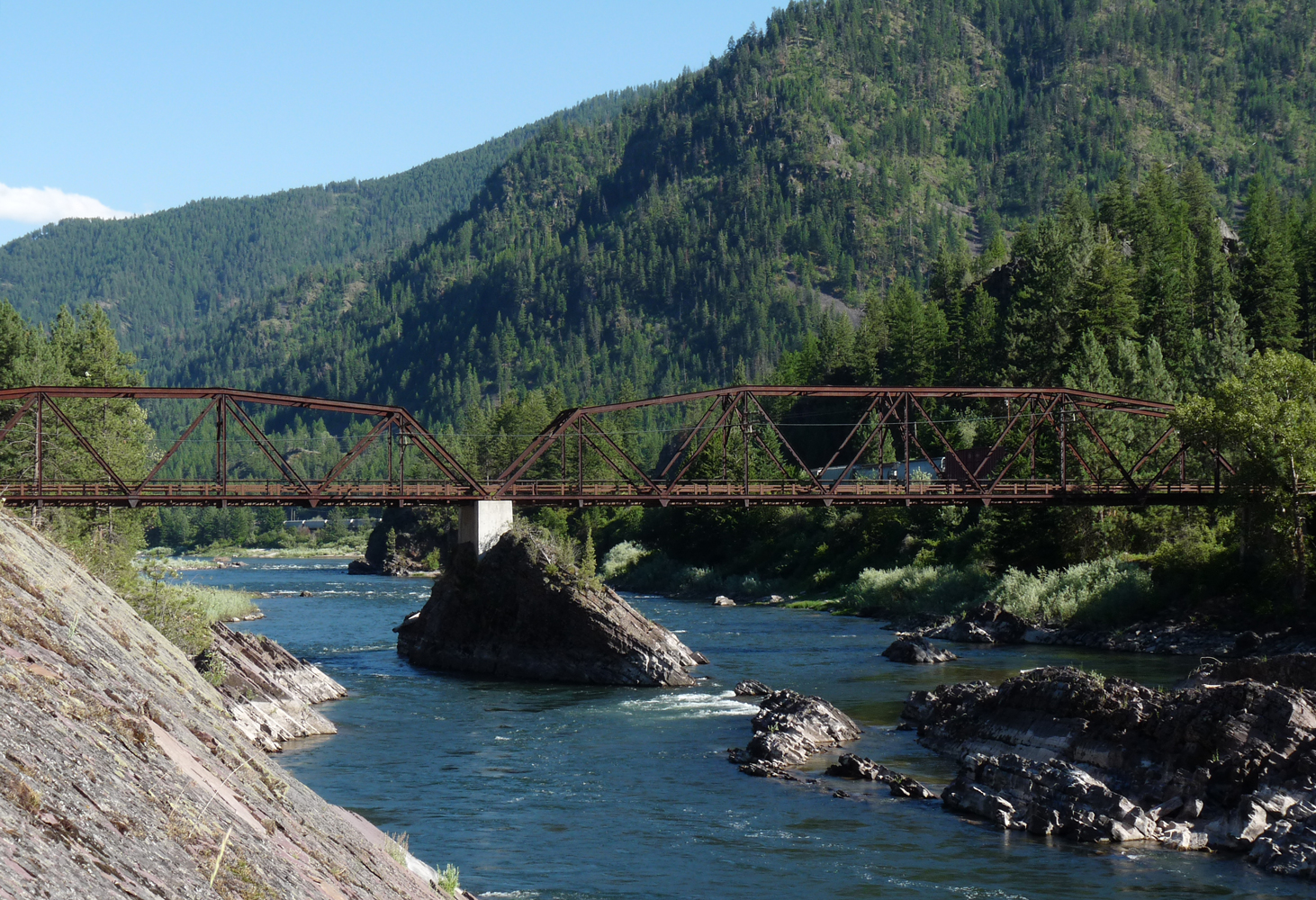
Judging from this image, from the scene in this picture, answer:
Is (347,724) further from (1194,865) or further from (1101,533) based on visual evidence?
(1101,533)

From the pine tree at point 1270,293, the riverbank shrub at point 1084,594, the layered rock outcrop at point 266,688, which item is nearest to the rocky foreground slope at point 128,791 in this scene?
the layered rock outcrop at point 266,688

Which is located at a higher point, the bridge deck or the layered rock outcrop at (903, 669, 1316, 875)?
the bridge deck

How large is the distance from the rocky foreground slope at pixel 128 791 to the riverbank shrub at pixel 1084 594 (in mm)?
51208

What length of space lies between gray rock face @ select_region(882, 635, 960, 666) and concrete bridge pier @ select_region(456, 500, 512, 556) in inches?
710

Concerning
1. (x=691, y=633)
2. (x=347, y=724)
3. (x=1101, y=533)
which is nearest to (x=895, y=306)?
(x=1101, y=533)

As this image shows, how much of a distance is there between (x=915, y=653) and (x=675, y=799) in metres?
26.2

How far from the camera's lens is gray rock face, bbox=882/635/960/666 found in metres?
53.2

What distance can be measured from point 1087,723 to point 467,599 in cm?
3181

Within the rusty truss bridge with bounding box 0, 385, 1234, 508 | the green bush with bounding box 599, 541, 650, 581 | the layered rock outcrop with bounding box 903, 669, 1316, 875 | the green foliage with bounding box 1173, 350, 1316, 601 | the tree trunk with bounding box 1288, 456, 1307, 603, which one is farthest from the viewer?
the green bush with bounding box 599, 541, 650, 581

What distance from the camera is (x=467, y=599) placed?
183 feet

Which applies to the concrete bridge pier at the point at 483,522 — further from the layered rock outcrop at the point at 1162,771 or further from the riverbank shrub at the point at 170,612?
the layered rock outcrop at the point at 1162,771

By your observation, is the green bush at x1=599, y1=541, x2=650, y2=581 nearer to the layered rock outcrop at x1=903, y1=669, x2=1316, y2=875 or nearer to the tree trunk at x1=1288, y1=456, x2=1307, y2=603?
the tree trunk at x1=1288, y1=456, x2=1307, y2=603

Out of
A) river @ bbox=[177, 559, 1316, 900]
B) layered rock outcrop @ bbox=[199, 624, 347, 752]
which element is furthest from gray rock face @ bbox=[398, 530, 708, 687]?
layered rock outcrop @ bbox=[199, 624, 347, 752]

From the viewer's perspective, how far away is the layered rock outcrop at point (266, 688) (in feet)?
115
